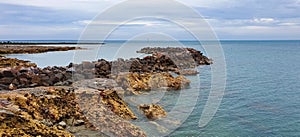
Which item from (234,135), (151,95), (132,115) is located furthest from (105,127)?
(151,95)

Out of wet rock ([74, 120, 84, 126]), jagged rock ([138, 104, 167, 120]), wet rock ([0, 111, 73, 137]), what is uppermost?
wet rock ([0, 111, 73, 137])

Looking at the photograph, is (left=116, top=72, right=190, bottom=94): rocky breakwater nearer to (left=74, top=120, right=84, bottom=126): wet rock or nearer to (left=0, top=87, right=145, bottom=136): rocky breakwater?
(left=0, top=87, right=145, bottom=136): rocky breakwater

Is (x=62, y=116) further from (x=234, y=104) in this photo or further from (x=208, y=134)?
(x=234, y=104)

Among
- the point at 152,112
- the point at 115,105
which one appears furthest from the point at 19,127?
the point at 152,112

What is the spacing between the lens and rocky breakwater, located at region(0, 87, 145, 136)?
11203 mm

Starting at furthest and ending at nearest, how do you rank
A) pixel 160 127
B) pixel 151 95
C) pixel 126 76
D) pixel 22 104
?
pixel 126 76
pixel 151 95
pixel 160 127
pixel 22 104

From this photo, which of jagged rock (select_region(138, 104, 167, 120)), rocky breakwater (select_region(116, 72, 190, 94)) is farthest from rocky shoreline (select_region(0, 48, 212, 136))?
rocky breakwater (select_region(116, 72, 190, 94))

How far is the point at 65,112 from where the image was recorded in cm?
1331

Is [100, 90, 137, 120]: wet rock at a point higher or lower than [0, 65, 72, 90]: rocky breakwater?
lower

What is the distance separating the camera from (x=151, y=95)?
23531 mm

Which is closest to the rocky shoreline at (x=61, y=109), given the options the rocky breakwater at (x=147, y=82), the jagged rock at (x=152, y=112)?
the jagged rock at (x=152, y=112)

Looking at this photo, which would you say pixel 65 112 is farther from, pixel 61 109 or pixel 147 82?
pixel 147 82

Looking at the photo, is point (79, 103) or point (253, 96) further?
point (253, 96)

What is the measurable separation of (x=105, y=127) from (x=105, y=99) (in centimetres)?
275
